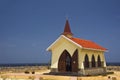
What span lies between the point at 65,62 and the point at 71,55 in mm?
1708

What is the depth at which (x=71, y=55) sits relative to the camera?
3212cm

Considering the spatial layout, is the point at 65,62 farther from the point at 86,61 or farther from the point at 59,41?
the point at 59,41

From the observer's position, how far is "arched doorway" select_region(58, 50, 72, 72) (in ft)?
107

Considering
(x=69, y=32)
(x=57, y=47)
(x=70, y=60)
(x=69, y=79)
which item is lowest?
(x=69, y=79)

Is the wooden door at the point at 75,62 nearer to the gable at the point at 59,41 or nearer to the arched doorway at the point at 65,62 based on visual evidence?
the arched doorway at the point at 65,62

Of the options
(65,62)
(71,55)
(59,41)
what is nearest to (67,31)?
(59,41)

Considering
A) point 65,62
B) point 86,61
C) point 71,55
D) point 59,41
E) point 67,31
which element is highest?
point 67,31

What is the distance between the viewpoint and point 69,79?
25.8 meters

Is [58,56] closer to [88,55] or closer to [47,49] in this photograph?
[47,49]

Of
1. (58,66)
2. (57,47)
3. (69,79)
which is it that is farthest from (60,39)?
(69,79)

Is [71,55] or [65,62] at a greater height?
[71,55]

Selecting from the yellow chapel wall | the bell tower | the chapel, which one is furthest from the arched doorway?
the bell tower

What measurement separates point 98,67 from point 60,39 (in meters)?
8.93

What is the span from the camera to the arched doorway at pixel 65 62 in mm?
32750
